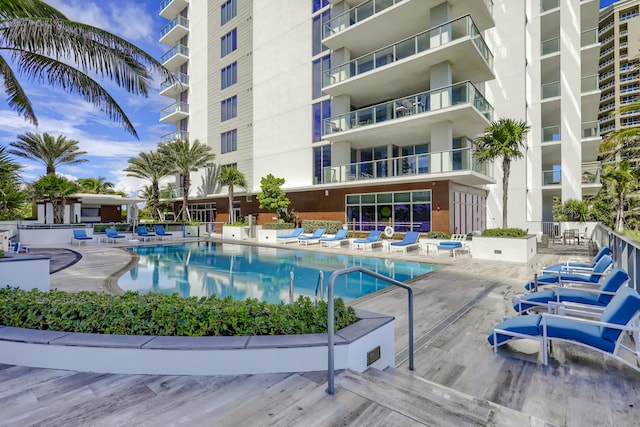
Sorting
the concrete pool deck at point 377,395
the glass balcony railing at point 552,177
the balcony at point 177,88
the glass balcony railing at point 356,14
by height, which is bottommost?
the concrete pool deck at point 377,395

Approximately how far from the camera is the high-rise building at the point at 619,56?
1909 inches

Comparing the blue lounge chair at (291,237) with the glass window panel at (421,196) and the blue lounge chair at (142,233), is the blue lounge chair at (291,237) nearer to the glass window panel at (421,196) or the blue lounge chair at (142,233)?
the glass window panel at (421,196)

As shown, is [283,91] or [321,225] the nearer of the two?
[321,225]

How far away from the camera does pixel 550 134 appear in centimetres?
2269

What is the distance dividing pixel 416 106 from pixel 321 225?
9.37 metres

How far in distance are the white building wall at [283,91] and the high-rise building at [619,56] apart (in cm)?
5173

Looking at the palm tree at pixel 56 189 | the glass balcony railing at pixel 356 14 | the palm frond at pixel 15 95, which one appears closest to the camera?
the palm frond at pixel 15 95

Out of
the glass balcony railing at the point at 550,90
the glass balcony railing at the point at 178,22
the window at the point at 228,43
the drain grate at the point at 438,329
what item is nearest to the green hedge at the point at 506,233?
the drain grate at the point at 438,329

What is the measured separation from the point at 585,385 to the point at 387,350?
203cm

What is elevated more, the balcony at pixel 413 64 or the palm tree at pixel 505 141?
the balcony at pixel 413 64

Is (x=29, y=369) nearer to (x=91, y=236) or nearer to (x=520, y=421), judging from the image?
(x=520, y=421)

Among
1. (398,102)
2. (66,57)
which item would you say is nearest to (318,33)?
(398,102)

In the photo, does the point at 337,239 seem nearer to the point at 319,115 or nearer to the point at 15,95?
the point at 319,115

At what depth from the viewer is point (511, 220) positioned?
22531mm
